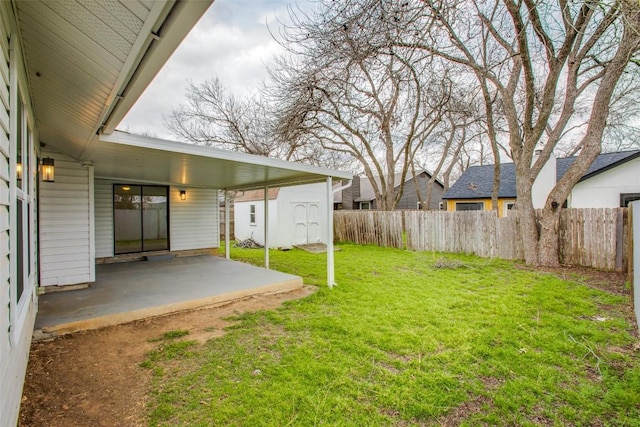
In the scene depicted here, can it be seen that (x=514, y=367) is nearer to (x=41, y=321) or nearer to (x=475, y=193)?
(x=41, y=321)

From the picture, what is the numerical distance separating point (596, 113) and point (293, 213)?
9436mm

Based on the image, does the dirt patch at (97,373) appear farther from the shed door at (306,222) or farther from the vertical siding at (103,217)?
the shed door at (306,222)

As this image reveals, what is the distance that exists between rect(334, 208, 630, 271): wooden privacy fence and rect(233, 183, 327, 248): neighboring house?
99 centimetres

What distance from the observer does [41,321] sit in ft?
12.3

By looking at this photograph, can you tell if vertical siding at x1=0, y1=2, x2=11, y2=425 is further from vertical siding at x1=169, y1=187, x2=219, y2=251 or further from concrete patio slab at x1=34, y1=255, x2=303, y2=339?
vertical siding at x1=169, y1=187, x2=219, y2=251

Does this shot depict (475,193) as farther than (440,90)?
Yes

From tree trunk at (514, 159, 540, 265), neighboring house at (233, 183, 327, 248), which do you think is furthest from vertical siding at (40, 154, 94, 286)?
tree trunk at (514, 159, 540, 265)

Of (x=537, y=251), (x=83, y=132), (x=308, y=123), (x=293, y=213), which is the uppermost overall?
(x=308, y=123)

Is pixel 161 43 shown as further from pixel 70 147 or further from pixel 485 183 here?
pixel 485 183

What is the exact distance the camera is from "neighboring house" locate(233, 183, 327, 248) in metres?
12.3

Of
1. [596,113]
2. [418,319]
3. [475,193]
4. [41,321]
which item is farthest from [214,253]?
[475,193]

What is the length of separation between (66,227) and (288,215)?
7911mm

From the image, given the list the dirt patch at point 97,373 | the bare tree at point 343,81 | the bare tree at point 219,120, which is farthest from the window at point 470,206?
the dirt patch at point 97,373

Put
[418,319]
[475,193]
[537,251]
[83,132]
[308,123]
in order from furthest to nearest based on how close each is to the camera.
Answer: [475,193]
[308,123]
[537,251]
[418,319]
[83,132]
